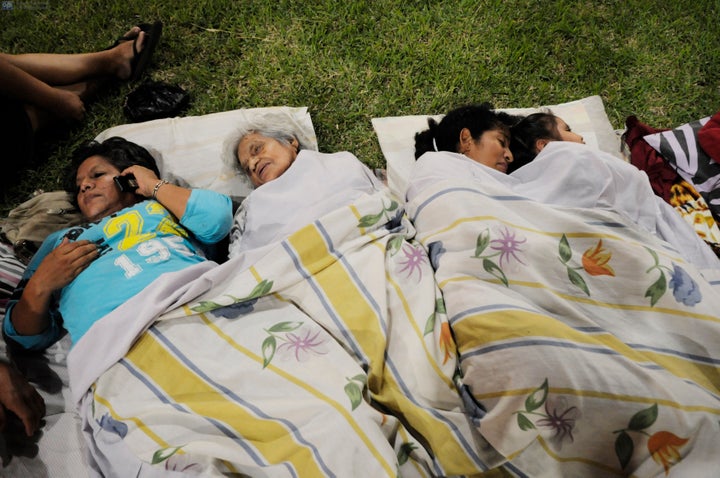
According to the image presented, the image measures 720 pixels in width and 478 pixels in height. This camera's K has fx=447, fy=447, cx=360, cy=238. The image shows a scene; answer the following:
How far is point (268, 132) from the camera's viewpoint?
2.54m

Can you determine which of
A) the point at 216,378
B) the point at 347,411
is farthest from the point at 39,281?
the point at 347,411

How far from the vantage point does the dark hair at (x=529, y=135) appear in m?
2.51

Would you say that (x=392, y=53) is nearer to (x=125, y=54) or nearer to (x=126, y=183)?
(x=125, y=54)

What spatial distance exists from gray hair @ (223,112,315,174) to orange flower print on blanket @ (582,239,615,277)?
161cm

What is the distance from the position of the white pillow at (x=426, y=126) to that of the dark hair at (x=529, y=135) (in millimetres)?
288

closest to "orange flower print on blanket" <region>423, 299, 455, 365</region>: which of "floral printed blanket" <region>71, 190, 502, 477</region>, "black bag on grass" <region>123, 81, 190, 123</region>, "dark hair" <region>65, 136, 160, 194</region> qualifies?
"floral printed blanket" <region>71, 190, 502, 477</region>

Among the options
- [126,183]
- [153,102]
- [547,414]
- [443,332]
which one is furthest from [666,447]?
[153,102]

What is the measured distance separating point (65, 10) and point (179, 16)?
85 centimetres

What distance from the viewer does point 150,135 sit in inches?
106

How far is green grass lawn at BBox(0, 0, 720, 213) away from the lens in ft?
9.66

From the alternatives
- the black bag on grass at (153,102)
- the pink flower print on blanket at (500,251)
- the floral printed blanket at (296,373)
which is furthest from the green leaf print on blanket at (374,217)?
the black bag on grass at (153,102)

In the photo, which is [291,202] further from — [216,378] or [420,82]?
[420,82]

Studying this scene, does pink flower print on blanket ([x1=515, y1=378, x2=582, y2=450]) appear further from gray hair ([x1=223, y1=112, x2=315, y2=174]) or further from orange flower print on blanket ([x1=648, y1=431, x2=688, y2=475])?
gray hair ([x1=223, y1=112, x2=315, y2=174])

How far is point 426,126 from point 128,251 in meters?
1.84
